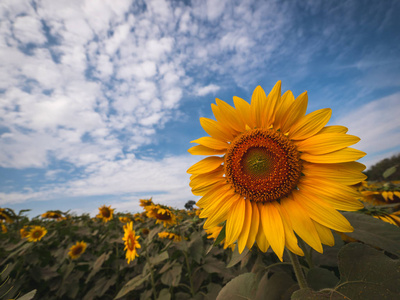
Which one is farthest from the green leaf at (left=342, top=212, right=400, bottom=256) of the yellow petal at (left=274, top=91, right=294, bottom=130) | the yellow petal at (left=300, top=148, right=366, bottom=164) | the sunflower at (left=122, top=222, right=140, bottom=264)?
the sunflower at (left=122, top=222, right=140, bottom=264)

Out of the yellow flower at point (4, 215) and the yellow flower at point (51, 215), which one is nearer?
the yellow flower at point (4, 215)

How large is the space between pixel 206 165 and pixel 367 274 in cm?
106

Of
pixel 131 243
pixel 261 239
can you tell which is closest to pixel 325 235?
pixel 261 239

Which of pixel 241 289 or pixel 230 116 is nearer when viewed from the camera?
pixel 241 289

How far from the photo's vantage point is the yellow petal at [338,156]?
44.2 inches

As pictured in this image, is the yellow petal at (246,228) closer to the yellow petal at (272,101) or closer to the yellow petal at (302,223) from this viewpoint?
the yellow petal at (302,223)

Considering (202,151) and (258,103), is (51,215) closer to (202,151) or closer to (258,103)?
(202,151)

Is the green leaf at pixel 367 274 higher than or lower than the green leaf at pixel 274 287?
higher

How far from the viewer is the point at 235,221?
4.28ft

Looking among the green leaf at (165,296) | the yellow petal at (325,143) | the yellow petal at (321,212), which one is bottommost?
the green leaf at (165,296)

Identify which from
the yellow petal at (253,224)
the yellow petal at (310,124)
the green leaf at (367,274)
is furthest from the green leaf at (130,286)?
the yellow petal at (310,124)

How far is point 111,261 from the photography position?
Result: 14.3 ft

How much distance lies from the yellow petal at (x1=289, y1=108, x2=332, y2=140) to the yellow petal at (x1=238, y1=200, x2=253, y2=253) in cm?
55

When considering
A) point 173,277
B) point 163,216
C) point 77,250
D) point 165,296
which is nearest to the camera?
point 165,296
